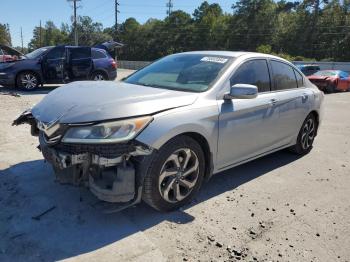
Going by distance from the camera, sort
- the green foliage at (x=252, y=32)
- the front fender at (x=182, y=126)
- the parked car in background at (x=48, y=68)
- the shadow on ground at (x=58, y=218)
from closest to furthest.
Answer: the shadow on ground at (x=58, y=218), the front fender at (x=182, y=126), the parked car in background at (x=48, y=68), the green foliage at (x=252, y=32)

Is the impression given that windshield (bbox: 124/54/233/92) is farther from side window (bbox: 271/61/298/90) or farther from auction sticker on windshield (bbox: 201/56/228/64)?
side window (bbox: 271/61/298/90)

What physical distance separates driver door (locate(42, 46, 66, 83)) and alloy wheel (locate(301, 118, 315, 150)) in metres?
9.50

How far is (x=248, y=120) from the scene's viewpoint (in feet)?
15.0

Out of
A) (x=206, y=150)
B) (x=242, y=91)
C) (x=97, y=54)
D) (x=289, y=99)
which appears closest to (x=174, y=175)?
(x=206, y=150)

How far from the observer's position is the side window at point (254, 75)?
4.60 meters

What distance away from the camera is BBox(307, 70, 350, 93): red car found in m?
18.5

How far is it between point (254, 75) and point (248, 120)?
0.70 meters

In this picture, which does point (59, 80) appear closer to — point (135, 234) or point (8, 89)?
point (8, 89)

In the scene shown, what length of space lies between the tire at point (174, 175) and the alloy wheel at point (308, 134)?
2660 millimetres

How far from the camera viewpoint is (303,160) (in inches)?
238

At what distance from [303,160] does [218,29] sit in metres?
76.7

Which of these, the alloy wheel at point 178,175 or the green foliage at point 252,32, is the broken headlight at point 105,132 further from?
the green foliage at point 252,32

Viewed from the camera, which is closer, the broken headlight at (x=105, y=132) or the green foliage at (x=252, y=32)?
the broken headlight at (x=105, y=132)

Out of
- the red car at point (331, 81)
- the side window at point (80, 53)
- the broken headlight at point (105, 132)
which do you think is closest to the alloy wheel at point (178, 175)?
the broken headlight at point (105, 132)
